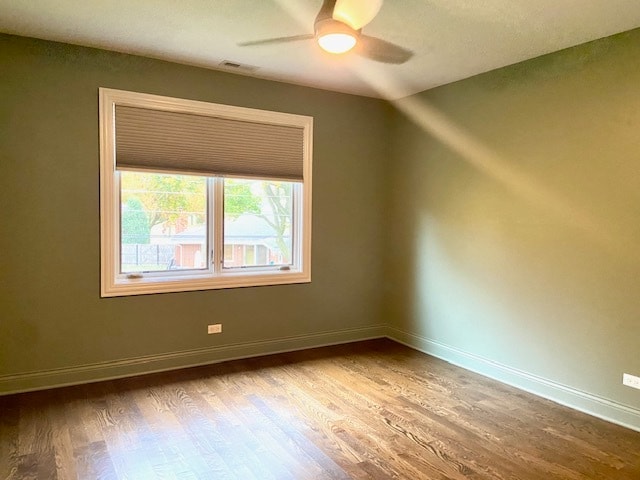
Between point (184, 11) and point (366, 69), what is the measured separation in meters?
1.65

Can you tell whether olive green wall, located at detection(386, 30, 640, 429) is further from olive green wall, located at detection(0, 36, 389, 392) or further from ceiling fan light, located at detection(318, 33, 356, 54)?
ceiling fan light, located at detection(318, 33, 356, 54)

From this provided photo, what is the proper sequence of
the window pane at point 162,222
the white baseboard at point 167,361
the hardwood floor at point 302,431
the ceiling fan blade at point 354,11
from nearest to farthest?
the ceiling fan blade at point 354,11, the hardwood floor at point 302,431, the white baseboard at point 167,361, the window pane at point 162,222

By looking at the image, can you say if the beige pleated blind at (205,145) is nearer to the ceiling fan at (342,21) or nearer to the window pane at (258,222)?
the window pane at (258,222)

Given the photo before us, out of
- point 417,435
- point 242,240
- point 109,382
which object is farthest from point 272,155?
point 417,435

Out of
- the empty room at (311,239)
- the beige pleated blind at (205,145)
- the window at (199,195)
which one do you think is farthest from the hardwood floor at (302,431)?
the beige pleated blind at (205,145)

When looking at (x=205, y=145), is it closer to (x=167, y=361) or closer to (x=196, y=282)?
(x=196, y=282)

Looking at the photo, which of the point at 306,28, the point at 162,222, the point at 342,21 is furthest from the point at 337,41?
the point at 162,222

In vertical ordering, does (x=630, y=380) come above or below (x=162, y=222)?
Answer: below

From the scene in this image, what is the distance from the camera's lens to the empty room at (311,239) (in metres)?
2.82

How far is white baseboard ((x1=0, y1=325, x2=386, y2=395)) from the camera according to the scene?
3.51m

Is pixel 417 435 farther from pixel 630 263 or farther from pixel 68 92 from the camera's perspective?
pixel 68 92

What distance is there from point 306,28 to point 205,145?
143cm

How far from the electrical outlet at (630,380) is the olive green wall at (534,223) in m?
0.04

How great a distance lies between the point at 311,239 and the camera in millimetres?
4691
